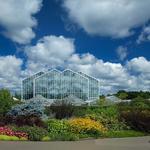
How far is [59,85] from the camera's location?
90.4 metres

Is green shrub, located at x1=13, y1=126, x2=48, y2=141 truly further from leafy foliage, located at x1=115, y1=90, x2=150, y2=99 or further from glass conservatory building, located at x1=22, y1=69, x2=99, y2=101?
glass conservatory building, located at x1=22, y1=69, x2=99, y2=101

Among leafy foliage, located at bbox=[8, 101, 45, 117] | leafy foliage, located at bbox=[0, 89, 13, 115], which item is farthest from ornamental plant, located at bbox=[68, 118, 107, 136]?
leafy foliage, located at bbox=[0, 89, 13, 115]

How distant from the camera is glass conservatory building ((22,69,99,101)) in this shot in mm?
90375

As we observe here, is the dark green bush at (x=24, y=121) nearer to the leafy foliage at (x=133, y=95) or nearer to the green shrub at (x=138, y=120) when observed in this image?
the green shrub at (x=138, y=120)

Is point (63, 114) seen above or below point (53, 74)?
below

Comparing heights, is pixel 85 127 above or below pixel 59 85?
below

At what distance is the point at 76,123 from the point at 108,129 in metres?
2.52

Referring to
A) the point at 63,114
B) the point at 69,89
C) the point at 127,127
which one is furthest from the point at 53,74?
the point at 127,127

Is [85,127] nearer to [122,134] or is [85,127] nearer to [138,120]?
[122,134]

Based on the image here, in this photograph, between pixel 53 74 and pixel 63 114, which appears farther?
pixel 53 74

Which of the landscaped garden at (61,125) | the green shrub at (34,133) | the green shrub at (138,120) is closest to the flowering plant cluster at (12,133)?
the landscaped garden at (61,125)

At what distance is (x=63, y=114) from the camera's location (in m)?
29.8

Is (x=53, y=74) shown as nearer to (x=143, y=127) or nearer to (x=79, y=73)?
(x=79, y=73)

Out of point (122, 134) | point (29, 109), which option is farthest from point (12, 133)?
point (122, 134)
